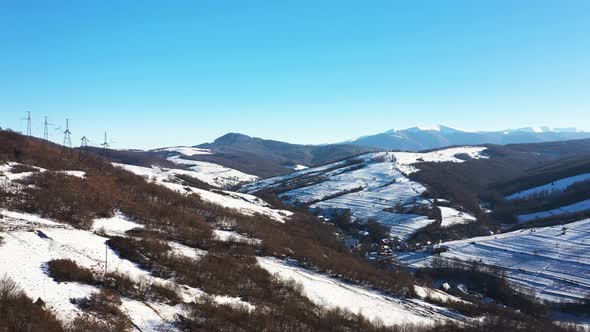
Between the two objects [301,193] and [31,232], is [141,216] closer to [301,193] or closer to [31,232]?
[31,232]

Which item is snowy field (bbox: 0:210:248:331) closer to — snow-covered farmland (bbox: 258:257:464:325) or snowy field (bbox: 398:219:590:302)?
snow-covered farmland (bbox: 258:257:464:325)

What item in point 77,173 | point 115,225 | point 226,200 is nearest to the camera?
point 115,225

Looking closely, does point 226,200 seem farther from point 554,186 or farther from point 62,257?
point 554,186

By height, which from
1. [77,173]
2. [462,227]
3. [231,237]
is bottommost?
[462,227]

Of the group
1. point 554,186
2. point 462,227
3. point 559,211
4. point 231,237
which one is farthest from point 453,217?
point 231,237

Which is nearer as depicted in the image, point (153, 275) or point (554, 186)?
point (153, 275)

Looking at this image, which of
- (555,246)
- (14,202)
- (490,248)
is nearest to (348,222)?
(490,248)
